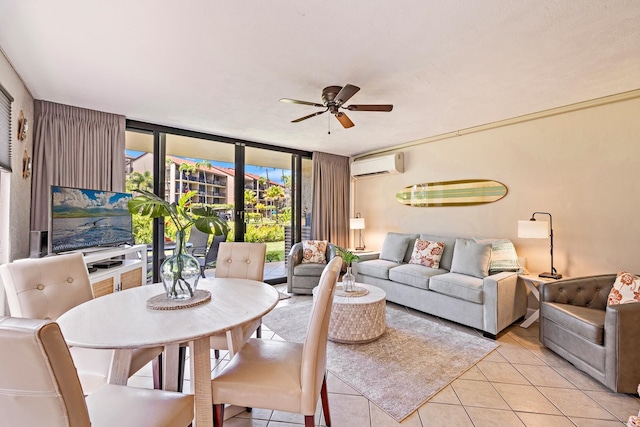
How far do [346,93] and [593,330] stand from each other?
2.53 meters

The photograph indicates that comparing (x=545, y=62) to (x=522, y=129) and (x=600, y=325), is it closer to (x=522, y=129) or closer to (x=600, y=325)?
(x=522, y=129)

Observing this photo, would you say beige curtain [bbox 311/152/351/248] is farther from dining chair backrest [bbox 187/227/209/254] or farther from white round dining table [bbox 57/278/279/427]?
white round dining table [bbox 57/278/279/427]

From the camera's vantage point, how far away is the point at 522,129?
11.4 ft

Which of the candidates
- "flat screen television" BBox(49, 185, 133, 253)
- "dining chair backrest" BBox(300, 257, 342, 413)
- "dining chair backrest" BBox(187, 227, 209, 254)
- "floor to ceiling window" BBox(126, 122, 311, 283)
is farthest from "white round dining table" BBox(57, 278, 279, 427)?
"dining chair backrest" BBox(187, 227, 209, 254)

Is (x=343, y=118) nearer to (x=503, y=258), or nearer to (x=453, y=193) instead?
(x=453, y=193)

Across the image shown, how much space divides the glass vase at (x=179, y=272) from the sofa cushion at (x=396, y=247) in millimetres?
3183

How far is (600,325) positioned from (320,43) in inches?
110

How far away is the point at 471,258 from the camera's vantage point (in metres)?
3.35

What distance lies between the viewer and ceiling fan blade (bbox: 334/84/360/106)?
226 centimetres

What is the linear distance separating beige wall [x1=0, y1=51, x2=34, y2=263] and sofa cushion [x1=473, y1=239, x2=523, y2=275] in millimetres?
4611

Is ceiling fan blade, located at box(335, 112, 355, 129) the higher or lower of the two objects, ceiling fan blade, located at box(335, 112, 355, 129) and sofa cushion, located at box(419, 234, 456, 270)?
the higher

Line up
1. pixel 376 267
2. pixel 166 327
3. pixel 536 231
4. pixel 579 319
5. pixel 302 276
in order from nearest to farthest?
1. pixel 166 327
2. pixel 579 319
3. pixel 536 231
4. pixel 376 267
5. pixel 302 276

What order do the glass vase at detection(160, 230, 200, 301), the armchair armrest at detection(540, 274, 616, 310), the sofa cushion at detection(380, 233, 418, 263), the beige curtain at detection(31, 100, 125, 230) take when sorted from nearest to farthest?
the glass vase at detection(160, 230, 200, 301)
the armchair armrest at detection(540, 274, 616, 310)
the beige curtain at detection(31, 100, 125, 230)
the sofa cushion at detection(380, 233, 418, 263)

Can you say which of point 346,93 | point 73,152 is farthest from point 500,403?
point 73,152
